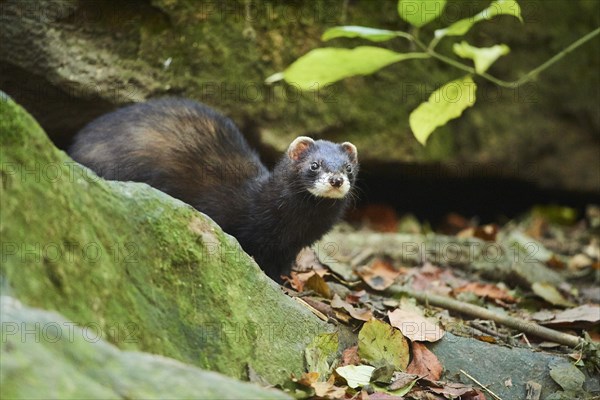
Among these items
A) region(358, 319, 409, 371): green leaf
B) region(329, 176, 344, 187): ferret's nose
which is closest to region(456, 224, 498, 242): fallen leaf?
region(329, 176, 344, 187): ferret's nose

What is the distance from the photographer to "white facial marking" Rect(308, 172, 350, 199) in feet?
15.3

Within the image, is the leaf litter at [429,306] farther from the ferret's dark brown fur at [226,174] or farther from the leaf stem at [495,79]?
the leaf stem at [495,79]

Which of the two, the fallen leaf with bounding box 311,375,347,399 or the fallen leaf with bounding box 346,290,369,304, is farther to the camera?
the fallen leaf with bounding box 346,290,369,304

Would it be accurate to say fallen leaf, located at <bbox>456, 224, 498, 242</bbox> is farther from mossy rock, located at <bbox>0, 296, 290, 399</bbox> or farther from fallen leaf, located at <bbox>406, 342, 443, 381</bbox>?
mossy rock, located at <bbox>0, 296, 290, 399</bbox>

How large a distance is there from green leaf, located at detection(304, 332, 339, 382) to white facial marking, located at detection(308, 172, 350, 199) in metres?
1.30

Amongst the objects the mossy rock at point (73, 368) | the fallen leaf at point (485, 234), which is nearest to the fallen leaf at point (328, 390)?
the mossy rock at point (73, 368)

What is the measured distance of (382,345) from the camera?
3.62 m

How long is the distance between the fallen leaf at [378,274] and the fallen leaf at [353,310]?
73 centimetres

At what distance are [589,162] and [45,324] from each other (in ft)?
21.9

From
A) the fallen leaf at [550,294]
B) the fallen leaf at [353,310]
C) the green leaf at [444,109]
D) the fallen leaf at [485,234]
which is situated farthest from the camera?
the fallen leaf at [485,234]

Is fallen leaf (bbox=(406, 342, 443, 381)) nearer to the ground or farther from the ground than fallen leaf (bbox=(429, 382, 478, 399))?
farther from the ground

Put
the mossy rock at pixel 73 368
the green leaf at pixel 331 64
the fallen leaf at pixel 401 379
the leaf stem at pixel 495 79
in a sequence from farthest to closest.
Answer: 1. the fallen leaf at pixel 401 379
2. the leaf stem at pixel 495 79
3. the mossy rock at pixel 73 368
4. the green leaf at pixel 331 64

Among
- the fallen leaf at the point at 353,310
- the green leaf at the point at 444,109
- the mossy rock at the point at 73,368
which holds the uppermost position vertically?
the green leaf at the point at 444,109

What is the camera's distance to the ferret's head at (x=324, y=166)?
15.4 ft
